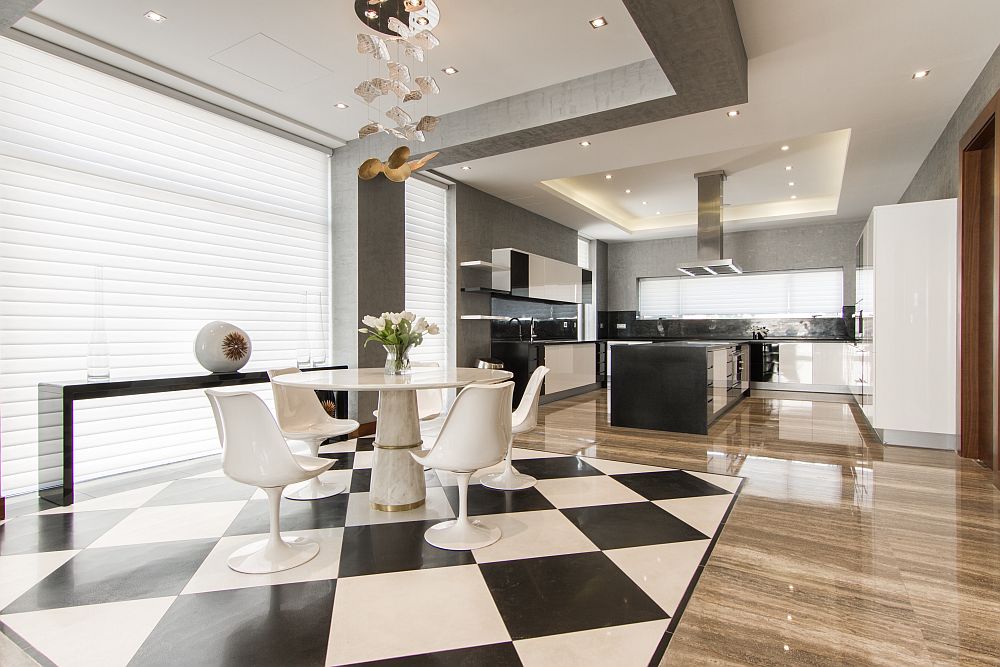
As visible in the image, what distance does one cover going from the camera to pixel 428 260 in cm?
588

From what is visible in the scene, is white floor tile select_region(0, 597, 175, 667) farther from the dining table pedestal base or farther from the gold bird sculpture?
the gold bird sculpture

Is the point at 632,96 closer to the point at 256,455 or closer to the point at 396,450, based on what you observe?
the point at 396,450

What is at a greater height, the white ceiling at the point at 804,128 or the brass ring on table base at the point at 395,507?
the white ceiling at the point at 804,128

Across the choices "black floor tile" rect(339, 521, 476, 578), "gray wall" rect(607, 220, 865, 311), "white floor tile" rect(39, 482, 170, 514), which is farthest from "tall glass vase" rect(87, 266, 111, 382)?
"gray wall" rect(607, 220, 865, 311)

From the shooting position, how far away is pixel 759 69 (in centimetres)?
348

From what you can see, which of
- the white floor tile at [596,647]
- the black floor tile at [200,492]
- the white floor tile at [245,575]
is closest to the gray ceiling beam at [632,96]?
the white floor tile at [596,647]

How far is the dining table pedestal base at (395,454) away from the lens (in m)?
2.86

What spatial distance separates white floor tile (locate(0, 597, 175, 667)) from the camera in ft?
5.18

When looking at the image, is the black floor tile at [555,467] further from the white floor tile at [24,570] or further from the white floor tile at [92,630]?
the white floor tile at [24,570]

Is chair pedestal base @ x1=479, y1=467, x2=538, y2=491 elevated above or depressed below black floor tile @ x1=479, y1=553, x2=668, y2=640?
above

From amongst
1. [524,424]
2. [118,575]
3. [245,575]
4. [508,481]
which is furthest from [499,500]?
[118,575]

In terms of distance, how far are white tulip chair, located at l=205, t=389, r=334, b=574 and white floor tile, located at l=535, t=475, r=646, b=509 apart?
4.75 ft

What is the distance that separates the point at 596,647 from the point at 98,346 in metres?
3.28

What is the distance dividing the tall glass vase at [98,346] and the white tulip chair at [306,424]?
992mm
